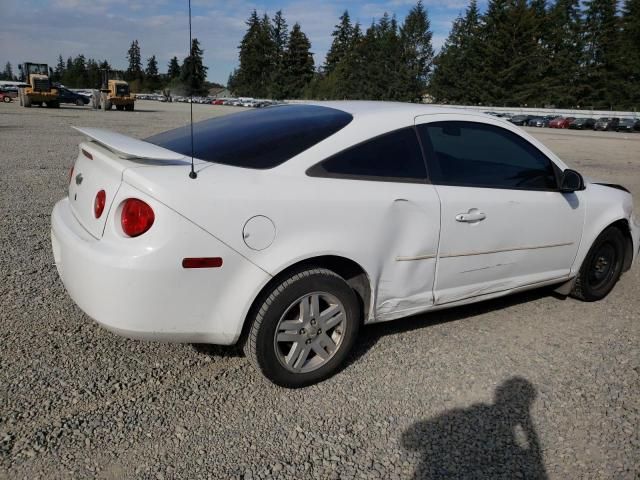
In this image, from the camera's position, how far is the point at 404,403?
A: 2971 mm

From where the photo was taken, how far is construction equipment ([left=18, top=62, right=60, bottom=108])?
35.4 metres

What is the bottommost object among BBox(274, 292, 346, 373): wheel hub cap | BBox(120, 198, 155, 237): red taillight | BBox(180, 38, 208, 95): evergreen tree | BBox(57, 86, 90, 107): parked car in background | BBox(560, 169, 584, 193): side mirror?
BBox(57, 86, 90, 107): parked car in background

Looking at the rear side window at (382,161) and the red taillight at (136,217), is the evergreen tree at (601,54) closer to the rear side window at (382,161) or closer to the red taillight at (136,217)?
the rear side window at (382,161)

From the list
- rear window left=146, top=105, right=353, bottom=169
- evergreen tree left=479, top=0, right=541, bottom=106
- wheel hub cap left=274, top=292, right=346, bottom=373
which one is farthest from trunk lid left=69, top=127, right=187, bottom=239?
evergreen tree left=479, top=0, right=541, bottom=106

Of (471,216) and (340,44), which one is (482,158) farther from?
(340,44)

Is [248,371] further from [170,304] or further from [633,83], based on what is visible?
[633,83]

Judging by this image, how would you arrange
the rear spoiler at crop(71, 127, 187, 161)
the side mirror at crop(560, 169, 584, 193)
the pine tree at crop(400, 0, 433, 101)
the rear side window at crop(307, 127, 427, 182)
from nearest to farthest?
the rear spoiler at crop(71, 127, 187, 161)
the rear side window at crop(307, 127, 427, 182)
the side mirror at crop(560, 169, 584, 193)
the pine tree at crop(400, 0, 433, 101)

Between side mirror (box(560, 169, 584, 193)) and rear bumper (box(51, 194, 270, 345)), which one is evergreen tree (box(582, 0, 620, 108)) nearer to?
side mirror (box(560, 169, 584, 193))

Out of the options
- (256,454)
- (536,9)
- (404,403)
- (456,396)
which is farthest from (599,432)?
(536,9)

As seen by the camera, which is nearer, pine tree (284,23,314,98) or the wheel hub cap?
the wheel hub cap

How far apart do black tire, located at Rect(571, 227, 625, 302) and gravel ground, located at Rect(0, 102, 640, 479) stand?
33 cm

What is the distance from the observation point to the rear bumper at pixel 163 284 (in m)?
2.52

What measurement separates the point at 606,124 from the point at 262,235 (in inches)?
1870

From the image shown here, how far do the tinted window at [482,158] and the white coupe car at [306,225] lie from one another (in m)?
0.01
